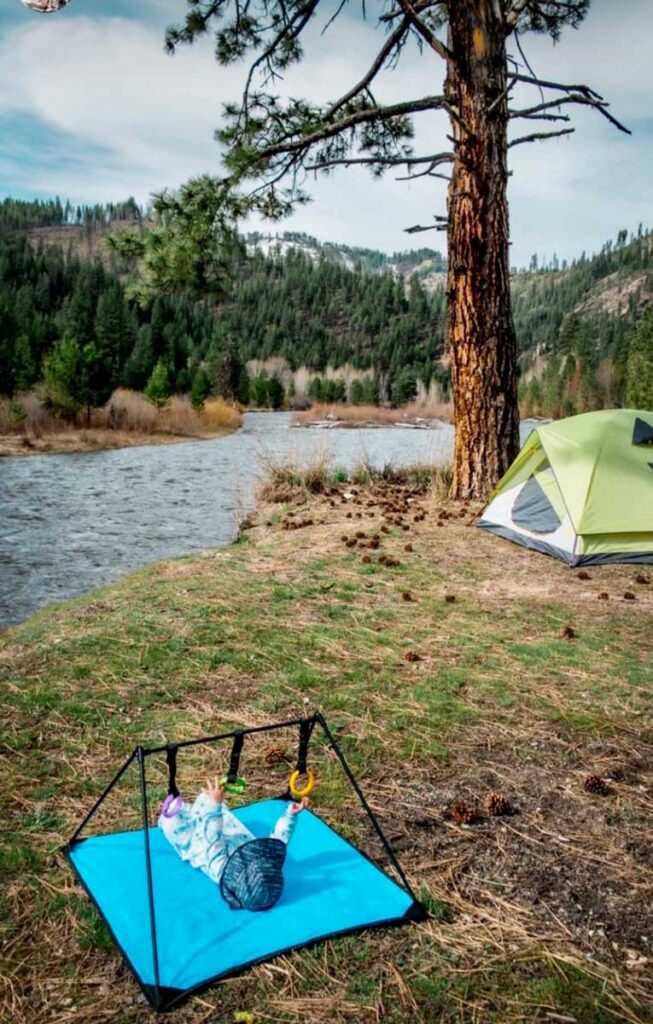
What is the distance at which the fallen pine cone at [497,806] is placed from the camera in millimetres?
2426

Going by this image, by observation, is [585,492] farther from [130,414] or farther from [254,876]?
[130,414]

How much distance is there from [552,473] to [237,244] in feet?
13.1

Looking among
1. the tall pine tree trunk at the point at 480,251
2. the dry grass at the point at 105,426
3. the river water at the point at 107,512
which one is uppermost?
the tall pine tree trunk at the point at 480,251

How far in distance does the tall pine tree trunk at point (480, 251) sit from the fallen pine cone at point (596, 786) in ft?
17.0

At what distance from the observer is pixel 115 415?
2436cm

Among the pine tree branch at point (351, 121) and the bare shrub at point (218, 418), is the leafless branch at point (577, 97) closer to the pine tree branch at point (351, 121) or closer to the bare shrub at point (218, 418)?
the pine tree branch at point (351, 121)

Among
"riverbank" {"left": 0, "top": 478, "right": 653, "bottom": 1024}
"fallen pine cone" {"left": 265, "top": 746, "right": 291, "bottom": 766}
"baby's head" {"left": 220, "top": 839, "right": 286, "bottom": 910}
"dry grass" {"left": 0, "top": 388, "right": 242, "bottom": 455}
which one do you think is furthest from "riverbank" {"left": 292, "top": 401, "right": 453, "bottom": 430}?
"baby's head" {"left": 220, "top": 839, "right": 286, "bottom": 910}

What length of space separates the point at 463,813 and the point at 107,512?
8.77m

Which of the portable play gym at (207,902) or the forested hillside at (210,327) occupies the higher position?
the forested hillside at (210,327)

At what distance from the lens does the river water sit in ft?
23.4

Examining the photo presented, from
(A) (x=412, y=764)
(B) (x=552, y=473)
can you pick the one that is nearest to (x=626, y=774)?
(A) (x=412, y=764)

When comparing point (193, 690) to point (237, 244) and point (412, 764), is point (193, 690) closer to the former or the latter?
point (412, 764)

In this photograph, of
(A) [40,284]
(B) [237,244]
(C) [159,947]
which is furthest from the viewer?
(A) [40,284]

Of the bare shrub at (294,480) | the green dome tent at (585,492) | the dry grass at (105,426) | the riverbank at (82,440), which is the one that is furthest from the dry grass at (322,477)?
the dry grass at (105,426)
